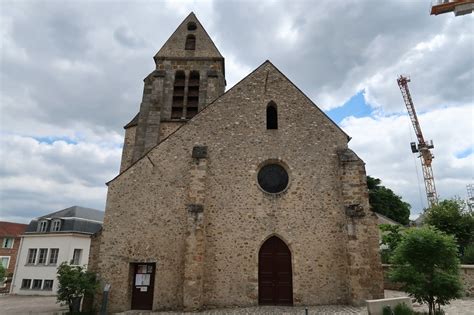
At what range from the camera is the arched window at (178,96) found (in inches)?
790

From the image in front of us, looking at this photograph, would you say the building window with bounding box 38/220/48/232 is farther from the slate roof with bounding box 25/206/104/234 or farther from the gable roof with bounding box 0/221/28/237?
the gable roof with bounding box 0/221/28/237

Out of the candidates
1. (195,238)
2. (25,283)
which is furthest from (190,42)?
(25,283)

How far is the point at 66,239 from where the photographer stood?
24375mm

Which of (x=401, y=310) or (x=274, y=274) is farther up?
(x=274, y=274)

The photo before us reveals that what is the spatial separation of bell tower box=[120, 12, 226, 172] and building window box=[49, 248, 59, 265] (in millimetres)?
11886

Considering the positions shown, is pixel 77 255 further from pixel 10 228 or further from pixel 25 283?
pixel 10 228

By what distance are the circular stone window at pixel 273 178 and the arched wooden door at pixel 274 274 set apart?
1.98 meters

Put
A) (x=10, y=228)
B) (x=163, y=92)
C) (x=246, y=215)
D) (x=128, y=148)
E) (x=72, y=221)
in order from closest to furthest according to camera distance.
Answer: (x=246, y=215) < (x=128, y=148) < (x=163, y=92) < (x=72, y=221) < (x=10, y=228)

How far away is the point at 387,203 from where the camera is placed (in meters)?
38.3

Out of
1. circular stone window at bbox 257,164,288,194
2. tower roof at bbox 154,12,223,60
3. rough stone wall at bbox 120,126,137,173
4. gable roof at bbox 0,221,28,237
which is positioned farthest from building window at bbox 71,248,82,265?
circular stone window at bbox 257,164,288,194

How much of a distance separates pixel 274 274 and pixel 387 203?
31800 millimetres

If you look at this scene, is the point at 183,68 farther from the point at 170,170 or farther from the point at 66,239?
the point at 66,239

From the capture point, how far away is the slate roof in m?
25.0

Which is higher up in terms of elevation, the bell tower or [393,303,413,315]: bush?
the bell tower
